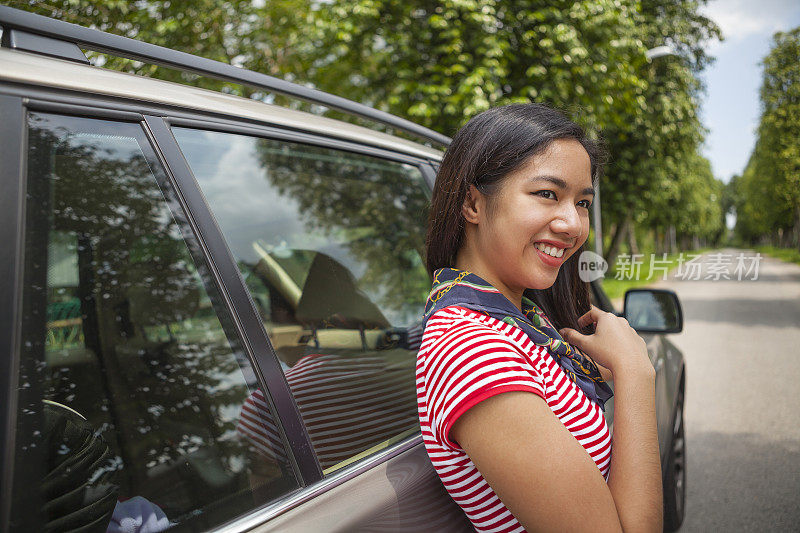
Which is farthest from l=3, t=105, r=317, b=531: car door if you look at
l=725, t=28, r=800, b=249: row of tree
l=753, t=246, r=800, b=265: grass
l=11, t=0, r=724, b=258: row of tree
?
l=11, t=0, r=724, b=258: row of tree

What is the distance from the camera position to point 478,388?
0.93 m

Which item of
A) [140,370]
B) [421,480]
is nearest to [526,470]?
[421,480]

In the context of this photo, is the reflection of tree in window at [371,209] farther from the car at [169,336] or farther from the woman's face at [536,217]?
the woman's face at [536,217]

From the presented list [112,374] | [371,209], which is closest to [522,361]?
[112,374]

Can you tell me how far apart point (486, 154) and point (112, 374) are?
1129 mm

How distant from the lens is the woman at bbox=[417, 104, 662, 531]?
3.03 feet

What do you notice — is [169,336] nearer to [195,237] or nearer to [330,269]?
[330,269]

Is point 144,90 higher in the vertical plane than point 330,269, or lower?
higher

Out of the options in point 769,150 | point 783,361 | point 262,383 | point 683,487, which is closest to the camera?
point 262,383

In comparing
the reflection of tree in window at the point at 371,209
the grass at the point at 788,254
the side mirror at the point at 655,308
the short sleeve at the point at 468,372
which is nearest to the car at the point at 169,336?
the reflection of tree in window at the point at 371,209

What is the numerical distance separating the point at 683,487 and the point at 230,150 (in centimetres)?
293

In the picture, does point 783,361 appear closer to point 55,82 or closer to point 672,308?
point 672,308

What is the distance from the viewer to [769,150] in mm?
3229

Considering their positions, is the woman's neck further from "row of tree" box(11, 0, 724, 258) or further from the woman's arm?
"row of tree" box(11, 0, 724, 258)
